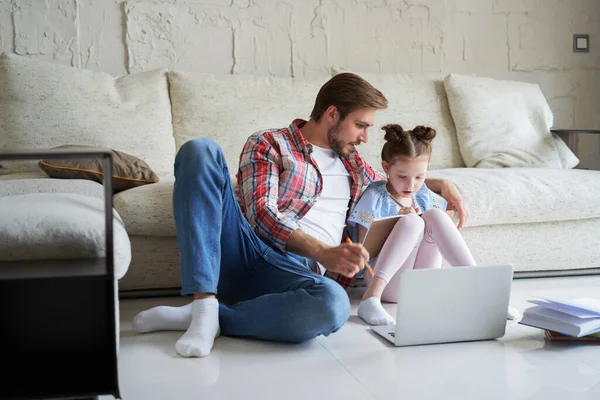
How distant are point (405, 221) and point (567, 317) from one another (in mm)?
521

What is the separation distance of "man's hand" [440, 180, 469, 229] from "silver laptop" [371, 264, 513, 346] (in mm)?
479

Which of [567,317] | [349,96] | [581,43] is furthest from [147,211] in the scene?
[581,43]

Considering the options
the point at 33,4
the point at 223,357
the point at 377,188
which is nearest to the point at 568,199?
the point at 377,188

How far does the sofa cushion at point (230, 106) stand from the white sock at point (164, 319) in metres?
1.01

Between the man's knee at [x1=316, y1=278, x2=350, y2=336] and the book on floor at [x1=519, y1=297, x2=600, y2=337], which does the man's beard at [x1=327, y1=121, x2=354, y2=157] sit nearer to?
the man's knee at [x1=316, y1=278, x2=350, y2=336]

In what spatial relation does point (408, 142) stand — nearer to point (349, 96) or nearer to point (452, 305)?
point (349, 96)

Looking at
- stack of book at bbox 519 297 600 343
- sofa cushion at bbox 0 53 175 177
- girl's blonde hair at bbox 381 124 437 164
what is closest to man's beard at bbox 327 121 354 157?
girl's blonde hair at bbox 381 124 437 164

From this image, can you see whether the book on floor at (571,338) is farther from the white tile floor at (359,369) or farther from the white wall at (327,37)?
the white wall at (327,37)

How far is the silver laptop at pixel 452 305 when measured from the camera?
1.91m

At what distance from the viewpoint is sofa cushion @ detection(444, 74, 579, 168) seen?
3.31 meters

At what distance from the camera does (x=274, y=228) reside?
2021 millimetres

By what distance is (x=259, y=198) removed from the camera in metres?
2.09

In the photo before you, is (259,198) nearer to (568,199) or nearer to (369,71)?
(568,199)

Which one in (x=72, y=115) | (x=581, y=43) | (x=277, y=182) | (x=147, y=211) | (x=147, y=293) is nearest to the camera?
(x=277, y=182)
